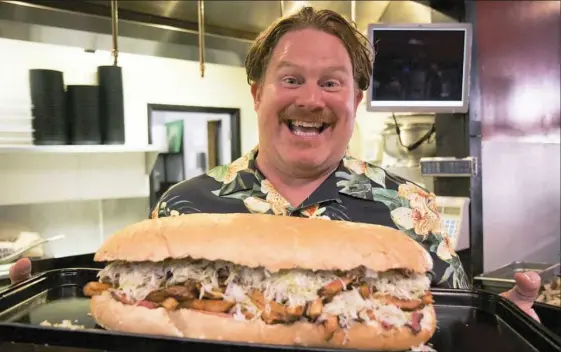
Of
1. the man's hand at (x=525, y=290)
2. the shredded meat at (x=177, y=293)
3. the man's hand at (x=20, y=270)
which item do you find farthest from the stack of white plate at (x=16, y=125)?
the man's hand at (x=525, y=290)

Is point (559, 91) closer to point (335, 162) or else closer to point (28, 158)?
point (335, 162)

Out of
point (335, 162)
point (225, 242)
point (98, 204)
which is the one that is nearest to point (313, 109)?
point (335, 162)

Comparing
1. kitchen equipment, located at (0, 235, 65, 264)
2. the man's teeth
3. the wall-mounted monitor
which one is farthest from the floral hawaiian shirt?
kitchen equipment, located at (0, 235, 65, 264)

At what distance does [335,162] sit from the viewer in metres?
1.98

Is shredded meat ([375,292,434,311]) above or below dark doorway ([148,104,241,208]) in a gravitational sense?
below

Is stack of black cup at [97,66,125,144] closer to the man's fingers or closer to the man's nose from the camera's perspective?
the man's nose

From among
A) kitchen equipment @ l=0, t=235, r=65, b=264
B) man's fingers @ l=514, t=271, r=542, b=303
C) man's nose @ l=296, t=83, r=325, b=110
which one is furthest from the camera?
kitchen equipment @ l=0, t=235, r=65, b=264

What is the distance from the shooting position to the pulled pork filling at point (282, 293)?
1371mm

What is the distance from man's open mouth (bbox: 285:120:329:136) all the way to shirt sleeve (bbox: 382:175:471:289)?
0.40 meters

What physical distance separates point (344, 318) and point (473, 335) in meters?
0.42

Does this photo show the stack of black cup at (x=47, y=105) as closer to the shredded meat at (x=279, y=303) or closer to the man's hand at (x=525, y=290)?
the shredded meat at (x=279, y=303)

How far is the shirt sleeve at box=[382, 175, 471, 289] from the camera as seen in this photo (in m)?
1.91

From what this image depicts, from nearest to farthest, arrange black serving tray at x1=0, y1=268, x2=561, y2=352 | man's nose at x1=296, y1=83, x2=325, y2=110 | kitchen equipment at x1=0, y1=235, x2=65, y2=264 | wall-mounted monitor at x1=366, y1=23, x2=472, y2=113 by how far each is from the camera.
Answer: black serving tray at x1=0, y1=268, x2=561, y2=352 < man's nose at x1=296, y1=83, x2=325, y2=110 < kitchen equipment at x1=0, y1=235, x2=65, y2=264 < wall-mounted monitor at x1=366, y1=23, x2=472, y2=113

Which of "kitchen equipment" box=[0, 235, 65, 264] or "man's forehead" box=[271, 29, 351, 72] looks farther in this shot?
"kitchen equipment" box=[0, 235, 65, 264]
